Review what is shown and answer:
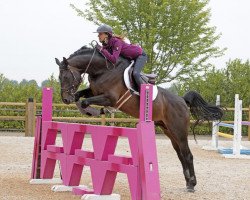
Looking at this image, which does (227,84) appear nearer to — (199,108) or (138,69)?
(199,108)

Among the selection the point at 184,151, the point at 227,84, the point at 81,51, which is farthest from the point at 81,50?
the point at 227,84

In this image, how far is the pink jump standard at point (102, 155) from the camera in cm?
545

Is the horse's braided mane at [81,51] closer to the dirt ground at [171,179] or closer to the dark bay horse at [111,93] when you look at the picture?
the dark bay horse at [111,93]

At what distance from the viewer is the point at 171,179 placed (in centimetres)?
838

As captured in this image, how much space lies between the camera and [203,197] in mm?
6801

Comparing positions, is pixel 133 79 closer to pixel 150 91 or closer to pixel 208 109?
pixel 150 91

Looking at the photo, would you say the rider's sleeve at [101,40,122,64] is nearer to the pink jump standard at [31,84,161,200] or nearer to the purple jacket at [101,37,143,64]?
the purple jacket at [101,37,143,64]

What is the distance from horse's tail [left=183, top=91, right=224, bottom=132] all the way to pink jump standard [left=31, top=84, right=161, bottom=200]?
6.80 feet

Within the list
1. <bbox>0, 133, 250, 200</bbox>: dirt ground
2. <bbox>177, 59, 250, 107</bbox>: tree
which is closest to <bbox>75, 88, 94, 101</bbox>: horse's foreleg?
<bbox>0, 133, 250, 200</bbox>: dirt ground

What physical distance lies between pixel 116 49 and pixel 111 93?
53 cm

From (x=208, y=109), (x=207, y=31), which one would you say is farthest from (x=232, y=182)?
(x=207, y=31)

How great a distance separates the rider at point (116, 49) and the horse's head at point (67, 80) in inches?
17.5

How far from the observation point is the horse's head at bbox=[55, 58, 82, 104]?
652cm

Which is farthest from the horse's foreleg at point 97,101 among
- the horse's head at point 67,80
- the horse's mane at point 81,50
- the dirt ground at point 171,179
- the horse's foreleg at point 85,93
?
the dirt ground at point 171,179
